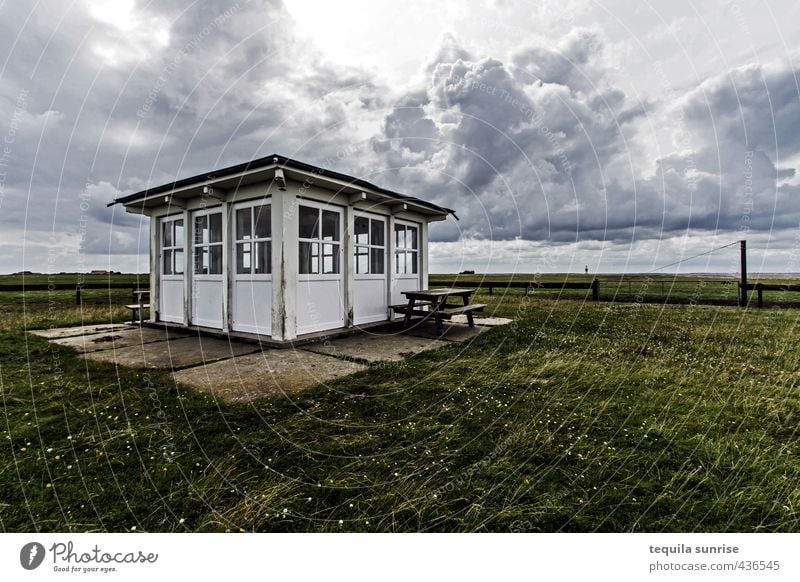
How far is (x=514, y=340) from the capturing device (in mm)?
7098

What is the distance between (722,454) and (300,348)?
18.4 feet

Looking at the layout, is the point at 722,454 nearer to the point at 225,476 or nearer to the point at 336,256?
the point at 225,476

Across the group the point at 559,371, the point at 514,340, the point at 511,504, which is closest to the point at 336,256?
the point at 514,340

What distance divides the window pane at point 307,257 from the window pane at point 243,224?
1107 millimetres

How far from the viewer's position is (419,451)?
9.09 feet

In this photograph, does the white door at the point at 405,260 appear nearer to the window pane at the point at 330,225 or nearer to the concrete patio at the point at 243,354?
the concrete patio at the point at 243,354

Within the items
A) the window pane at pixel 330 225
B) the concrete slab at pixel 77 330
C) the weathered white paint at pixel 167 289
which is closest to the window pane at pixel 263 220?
the window pane at pixel 330 225

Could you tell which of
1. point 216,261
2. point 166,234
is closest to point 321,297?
point 216,261

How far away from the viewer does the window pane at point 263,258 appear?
22.9ft

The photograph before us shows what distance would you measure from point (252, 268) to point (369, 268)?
8.93 ft

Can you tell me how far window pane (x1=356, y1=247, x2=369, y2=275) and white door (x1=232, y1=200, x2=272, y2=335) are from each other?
7.09 feet

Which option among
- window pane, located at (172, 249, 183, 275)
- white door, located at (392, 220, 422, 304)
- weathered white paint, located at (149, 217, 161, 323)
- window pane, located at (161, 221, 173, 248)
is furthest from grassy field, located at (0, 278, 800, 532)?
white door, located at (392, 220, 422, 304)

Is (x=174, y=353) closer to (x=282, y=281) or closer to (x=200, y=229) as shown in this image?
(x=282, y=281)

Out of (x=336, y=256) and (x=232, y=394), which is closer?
(x=232, y=394)
